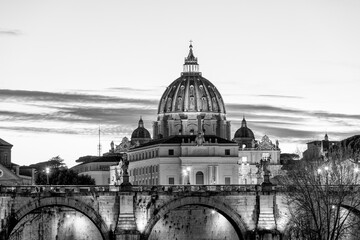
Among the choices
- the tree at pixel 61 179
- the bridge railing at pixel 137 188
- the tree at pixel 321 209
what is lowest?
the tree at pixel 321 209

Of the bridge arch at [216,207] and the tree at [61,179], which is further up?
the tree at [61,179]

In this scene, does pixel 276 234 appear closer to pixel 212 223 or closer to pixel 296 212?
pixel 296 212

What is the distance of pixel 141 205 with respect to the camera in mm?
115438

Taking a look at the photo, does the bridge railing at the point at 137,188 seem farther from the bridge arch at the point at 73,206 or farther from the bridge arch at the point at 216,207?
the bridge arch at the point at 216,207

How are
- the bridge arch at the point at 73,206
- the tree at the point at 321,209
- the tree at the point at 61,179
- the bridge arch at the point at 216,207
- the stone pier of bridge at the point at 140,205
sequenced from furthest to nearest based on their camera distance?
the tree at the point at 61,179
the bridge arch at the point at 216,207
the bridge arch at the point at 73,206
the stone pier of bridge at the point at 140,205
the tree at the point at 321,209

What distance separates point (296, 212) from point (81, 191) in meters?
17.0

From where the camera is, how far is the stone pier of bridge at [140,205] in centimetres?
11244

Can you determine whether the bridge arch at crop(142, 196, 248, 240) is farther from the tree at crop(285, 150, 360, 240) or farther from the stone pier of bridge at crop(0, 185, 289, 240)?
the tree at crop(285, 150, 360, 240)

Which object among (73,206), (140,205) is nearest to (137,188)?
(140,205)

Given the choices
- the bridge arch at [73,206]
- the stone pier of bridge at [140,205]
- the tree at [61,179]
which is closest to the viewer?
the stone pier of bridge at [140,205]

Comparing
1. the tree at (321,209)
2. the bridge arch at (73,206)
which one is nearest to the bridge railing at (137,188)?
the tree at (321,209)

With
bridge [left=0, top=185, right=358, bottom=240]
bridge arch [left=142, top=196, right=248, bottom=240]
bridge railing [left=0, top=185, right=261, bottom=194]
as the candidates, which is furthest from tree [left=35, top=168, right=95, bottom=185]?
bridge arch [left=142, top=196, right=248, bottom=240]

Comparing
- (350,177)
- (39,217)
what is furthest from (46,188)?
(350,177)

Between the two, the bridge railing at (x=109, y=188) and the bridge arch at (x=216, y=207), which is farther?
the bridge arch at (x=216, y=207)
